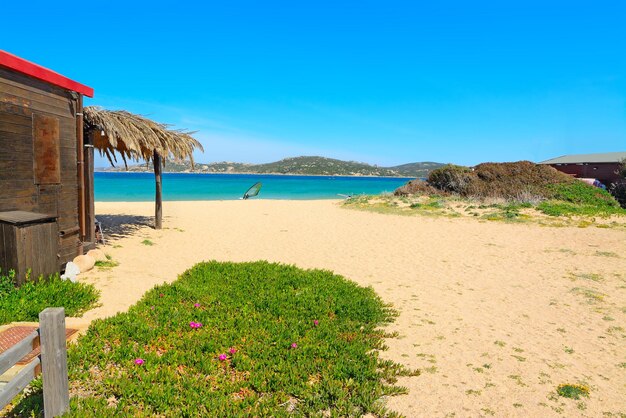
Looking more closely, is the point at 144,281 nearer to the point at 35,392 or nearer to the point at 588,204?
the point at 35,392

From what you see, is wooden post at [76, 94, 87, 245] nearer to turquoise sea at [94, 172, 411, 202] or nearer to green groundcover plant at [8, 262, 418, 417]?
green groundcover plant at [8, 262, 418, 417]

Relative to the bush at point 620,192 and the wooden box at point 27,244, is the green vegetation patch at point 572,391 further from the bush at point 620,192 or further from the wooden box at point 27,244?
the bush at point 620,192

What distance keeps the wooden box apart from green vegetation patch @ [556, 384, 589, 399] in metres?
7.15

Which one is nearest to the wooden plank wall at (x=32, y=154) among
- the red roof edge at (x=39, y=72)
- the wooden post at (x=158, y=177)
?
the red roof edge at (x=39, y=72)

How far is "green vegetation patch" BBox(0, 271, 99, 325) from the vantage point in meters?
4.99

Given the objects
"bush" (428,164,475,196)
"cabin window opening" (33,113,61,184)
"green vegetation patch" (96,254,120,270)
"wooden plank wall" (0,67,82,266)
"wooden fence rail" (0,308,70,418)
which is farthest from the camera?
"bush" (428,164,475,196)

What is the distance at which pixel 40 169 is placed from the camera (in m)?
6.71

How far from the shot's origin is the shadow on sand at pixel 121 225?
465 inches

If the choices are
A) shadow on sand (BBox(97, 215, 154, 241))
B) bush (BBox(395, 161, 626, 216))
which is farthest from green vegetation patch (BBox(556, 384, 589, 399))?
bush (BBox(395, 161, 626, 216))

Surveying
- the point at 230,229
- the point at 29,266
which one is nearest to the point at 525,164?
the point at 230,229

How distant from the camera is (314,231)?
1441 cm

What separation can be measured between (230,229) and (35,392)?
434 inches

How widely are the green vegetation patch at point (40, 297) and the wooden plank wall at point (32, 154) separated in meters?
Result: 1.26

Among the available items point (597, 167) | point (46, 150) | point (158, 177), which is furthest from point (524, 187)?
point (46, 150)
